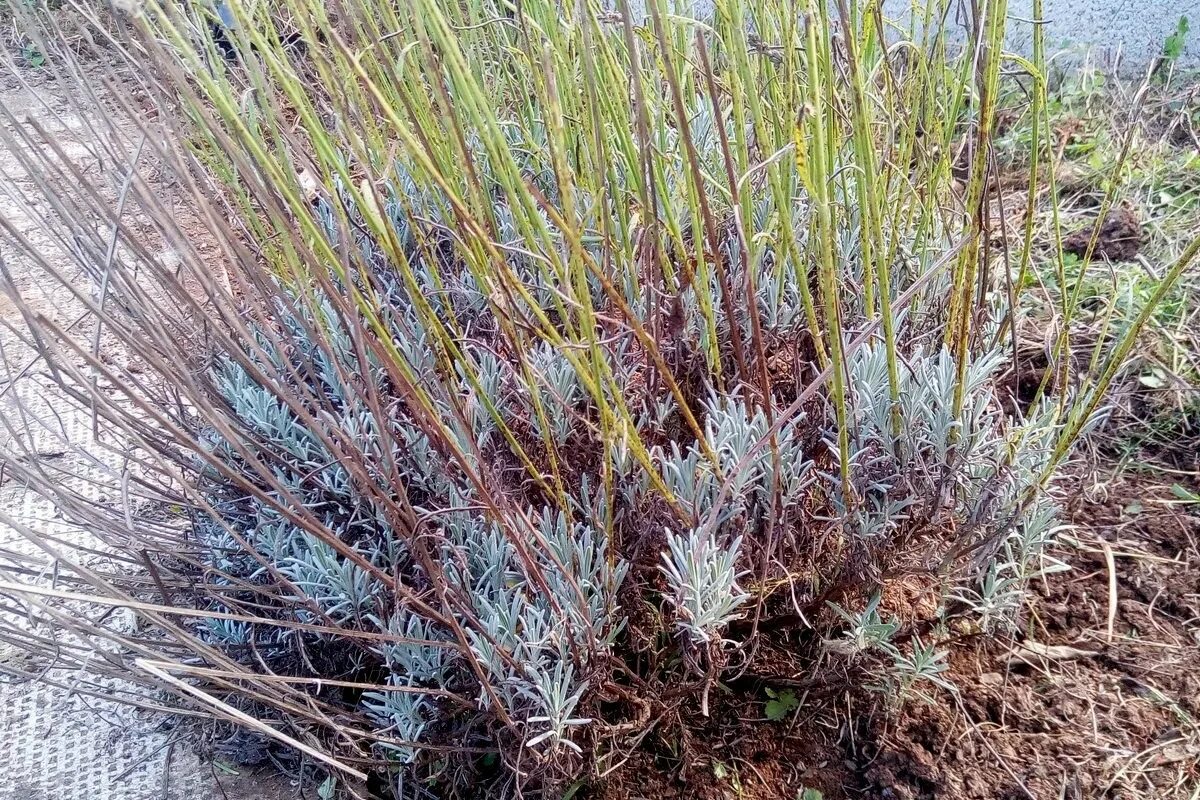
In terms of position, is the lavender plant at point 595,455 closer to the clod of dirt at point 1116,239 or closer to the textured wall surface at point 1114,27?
the clod of dirt at point 1116,239

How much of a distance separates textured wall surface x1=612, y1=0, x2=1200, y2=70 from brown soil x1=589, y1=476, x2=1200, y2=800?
188cm

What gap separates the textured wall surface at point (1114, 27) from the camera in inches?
97.4

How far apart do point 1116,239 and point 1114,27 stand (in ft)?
3.53

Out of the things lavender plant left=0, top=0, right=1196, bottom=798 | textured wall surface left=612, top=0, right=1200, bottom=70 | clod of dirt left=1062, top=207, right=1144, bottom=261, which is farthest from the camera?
textured wall surface left=612, top=0, right=1200, bottom=70

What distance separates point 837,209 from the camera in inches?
56.9

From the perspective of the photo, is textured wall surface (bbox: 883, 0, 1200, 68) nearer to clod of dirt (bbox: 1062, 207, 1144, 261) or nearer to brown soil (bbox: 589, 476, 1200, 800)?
clod of dirt (bbox: 1062, 207, 1144, 261)

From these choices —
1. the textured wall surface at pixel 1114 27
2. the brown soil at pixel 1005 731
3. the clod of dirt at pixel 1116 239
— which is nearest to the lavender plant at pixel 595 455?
the brown soil at pixel 1005 731

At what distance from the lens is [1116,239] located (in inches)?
76.5

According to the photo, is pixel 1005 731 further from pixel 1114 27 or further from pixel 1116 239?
pixel 1114 27

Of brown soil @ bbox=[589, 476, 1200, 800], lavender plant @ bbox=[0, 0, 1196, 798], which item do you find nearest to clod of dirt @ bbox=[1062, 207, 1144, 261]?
lavender plant @ bbox=[0, 0, 1196, 798]

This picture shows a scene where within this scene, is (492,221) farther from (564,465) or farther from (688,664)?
(688,664)

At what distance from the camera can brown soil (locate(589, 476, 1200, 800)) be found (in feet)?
3.79

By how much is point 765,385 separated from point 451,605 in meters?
0.49

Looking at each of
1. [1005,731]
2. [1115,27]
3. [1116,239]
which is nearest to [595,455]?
[1005,731]
